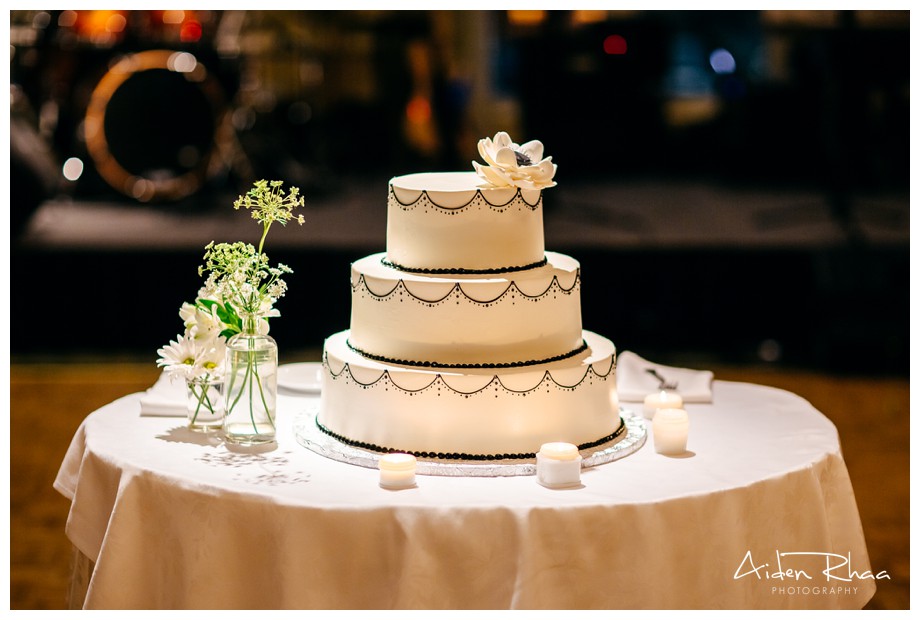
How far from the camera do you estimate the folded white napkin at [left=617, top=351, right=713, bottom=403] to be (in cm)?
291

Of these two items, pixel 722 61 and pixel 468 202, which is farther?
pixel 722 61

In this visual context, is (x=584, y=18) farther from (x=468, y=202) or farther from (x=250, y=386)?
(x=250, y=386)

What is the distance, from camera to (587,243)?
22.7 feet

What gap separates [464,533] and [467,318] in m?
0.47

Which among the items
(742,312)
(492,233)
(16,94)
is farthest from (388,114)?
(492,233)

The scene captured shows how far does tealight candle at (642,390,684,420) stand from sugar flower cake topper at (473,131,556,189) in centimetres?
58

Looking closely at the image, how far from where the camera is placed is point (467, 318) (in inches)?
95.0

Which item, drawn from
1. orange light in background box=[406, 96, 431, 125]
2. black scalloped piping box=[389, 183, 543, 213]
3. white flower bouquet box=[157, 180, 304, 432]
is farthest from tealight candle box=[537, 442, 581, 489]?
orange light in background box=[406, 96, 431, 125]

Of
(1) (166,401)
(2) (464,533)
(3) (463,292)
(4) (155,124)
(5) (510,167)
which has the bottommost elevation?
(2) (464,533)

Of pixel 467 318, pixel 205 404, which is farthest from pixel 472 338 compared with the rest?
pixel 205 404

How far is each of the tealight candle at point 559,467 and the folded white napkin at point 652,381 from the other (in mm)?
695

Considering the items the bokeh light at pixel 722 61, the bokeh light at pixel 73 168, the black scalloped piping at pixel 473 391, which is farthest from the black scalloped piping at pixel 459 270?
the bokeh light at pixel 722 61
